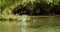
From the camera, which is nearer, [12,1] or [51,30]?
[51,30]

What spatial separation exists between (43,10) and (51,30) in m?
8.59

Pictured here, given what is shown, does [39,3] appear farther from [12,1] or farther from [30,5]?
[12,1]

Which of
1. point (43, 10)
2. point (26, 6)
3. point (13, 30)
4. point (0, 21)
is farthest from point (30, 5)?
point (13, 30)

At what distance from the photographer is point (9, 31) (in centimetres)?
1161

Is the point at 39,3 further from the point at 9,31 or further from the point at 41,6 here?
the point at 9,31

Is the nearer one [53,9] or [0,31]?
[0,31]

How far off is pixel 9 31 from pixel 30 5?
300 inches

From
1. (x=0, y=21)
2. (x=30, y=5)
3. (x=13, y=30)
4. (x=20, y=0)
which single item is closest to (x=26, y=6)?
(x=30, y=5)

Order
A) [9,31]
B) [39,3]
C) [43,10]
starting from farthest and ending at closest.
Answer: [43,10], [39,3], [9,31]

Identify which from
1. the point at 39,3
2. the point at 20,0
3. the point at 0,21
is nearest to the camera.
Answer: the point at 0,21

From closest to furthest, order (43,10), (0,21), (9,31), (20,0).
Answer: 1. (9,31)
2. (0,21)
3. (20,0)
4. (43,10)

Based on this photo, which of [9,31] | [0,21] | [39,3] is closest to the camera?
[9,31]

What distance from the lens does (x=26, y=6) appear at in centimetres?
1905

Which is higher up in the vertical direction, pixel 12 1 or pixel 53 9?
pixel 12 1
